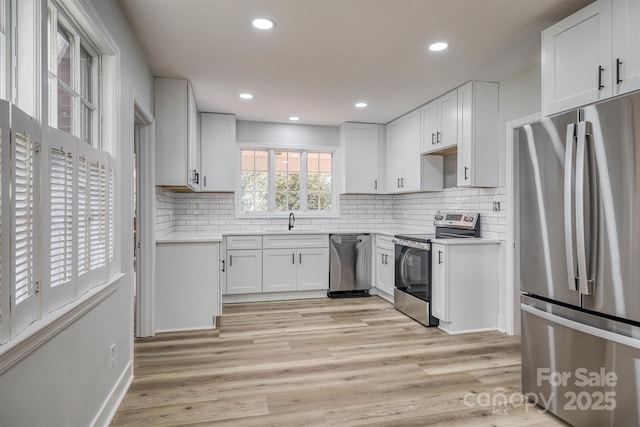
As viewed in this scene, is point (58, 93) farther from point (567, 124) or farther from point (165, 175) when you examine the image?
point (567, 124)

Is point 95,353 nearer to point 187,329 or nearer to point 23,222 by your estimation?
point 23,222

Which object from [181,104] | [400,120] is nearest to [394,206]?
[400,120]

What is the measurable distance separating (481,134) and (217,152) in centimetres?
315

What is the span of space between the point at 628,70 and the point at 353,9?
1572mm

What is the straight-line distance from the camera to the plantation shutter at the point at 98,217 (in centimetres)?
181

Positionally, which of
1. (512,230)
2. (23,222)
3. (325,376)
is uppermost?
(23,222)

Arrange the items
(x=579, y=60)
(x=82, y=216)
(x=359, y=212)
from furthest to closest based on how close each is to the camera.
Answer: (x=359, y=212) → (x=579, y=60) → (x=82, y=216)

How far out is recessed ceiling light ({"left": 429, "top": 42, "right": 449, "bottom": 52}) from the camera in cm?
282

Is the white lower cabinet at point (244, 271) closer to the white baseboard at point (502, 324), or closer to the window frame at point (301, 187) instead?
the window frame at point (301, 187)

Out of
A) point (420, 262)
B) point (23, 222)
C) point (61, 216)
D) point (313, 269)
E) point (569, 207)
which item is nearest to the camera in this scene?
point (23, 222)

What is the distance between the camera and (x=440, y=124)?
4.12m

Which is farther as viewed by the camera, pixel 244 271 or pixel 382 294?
pixel 382 294

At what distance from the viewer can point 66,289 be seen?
155 cm

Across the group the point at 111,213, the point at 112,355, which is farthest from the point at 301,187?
the point at 112,355
